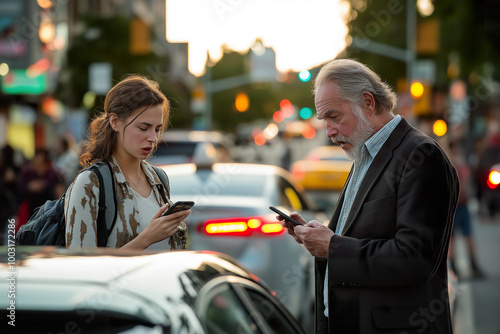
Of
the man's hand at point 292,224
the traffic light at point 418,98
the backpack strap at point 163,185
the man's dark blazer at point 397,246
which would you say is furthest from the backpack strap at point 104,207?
the traffic light at point 418,98

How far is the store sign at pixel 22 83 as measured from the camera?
1001 inches

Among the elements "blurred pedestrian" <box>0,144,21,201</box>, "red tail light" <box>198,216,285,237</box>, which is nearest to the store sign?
"blurred pedestrian" <box>0,144,21,201</box>

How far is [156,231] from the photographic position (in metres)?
3.25

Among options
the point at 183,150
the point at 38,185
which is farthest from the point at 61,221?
the point at 183,150

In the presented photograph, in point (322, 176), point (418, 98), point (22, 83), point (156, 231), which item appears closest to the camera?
point (156, 231)

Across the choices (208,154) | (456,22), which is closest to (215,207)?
(208,154)

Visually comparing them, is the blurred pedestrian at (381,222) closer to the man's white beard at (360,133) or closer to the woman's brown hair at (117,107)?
the man's white beard at (360,133)

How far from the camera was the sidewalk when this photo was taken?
7.67 metres

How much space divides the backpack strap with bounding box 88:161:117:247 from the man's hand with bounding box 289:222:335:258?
725 millimetres

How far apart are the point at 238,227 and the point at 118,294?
507 centimetres

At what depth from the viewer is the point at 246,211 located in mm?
7406

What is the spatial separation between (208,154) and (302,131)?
140 ft

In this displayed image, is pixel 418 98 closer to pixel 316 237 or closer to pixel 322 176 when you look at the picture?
pixel 322 176

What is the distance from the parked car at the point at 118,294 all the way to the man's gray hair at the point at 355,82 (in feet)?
2.98
